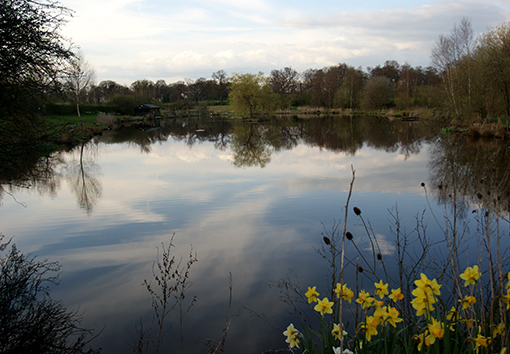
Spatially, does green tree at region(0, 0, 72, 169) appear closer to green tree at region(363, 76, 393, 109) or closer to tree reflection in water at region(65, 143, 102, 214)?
tree reflection in water at region(65, 143, 102, 214)

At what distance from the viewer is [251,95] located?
1697 inches

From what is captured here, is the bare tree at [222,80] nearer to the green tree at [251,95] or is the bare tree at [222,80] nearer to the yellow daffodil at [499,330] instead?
the green tree at [251,95]

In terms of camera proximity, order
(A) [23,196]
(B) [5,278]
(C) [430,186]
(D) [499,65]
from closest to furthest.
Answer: (B) [5,278]
(C) [430,186]
(A) [23,196]
(D) [499,65]

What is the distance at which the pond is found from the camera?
4.18m

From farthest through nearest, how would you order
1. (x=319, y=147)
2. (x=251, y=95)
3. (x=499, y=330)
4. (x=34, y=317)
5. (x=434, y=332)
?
(x=251, y=95), (x=319, y=147), (x=34, y=317), (x=499, y=330), (x=434, y=332)

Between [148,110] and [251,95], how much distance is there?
23.0 m

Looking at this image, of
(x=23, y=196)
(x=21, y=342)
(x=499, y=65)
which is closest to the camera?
Result: (x=21, y=342)

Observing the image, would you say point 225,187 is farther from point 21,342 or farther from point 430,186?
point 21,342

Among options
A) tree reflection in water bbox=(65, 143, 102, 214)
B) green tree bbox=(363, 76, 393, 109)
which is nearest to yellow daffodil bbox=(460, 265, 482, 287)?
tree reflection in water bbox=(65, 143, 102, 214)

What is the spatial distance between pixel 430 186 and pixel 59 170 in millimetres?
13691

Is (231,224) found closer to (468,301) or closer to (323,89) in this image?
(468,301)

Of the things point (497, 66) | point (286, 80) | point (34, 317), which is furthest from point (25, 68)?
point (286, 80)

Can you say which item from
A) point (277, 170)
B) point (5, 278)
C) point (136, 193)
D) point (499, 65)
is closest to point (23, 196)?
point (136, 193)

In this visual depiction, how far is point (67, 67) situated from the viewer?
6.98 m
